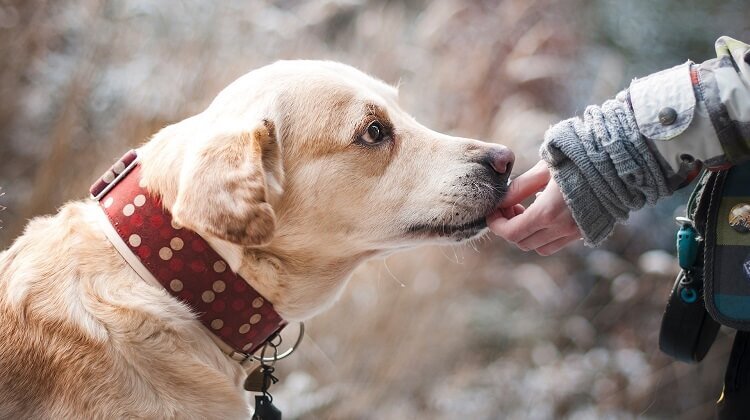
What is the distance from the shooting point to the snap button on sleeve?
5.14 ft

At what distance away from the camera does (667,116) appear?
1.57m

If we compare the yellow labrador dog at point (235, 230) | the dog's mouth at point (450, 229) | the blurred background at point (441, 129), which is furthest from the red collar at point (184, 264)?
the blurred background at point (441, 129)

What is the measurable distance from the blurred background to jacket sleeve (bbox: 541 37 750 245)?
5.55ft

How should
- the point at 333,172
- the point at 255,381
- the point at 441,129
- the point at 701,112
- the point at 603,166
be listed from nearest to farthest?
the point at 701,112 < the point at 603,166 < the point at 333,172 < the point at 255,381 < the point at 441,129

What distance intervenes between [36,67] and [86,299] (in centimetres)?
241

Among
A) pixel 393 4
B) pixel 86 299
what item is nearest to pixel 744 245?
pixel 86 299

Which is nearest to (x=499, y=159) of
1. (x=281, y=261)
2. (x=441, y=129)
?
(x=281, y=261)

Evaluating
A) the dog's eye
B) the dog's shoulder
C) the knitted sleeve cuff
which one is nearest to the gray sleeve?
the knitted sleeve cuff

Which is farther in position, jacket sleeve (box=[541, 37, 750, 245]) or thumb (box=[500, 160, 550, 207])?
thumb (box=[500, 160, 550, 207])

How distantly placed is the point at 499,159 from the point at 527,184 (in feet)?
0.35

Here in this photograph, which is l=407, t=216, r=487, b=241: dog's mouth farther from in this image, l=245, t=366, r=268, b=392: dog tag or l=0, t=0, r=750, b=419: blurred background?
l=0, t=0, r=750, b=419: blurred background

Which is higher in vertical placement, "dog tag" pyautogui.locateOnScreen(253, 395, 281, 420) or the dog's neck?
the dog's neck

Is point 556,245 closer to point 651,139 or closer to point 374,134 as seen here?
point 651,139

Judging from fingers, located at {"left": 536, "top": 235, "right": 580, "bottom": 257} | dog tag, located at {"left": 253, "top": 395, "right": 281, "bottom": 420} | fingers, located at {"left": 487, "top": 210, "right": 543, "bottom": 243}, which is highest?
fingers, located at {"left": 487, "top": 210, "right": 543, "bottom": 243}
